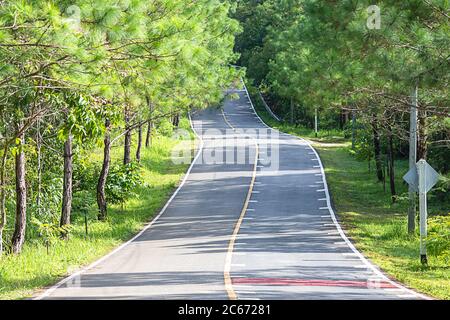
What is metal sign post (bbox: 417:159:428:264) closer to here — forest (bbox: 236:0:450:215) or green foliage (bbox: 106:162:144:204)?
forest (bbox: 236:0:450:215)

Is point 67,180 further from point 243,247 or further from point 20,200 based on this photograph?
point 243,247

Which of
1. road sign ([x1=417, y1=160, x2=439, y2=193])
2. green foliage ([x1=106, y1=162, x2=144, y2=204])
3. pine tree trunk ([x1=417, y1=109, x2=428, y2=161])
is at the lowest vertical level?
green foliage ([x1=106, y1=162, x2=144, y2=204])

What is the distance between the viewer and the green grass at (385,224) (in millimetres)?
21375

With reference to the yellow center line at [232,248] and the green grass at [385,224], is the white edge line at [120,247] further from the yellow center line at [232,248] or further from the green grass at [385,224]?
the green grass at [385,224]

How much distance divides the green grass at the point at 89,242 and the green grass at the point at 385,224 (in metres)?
7.49

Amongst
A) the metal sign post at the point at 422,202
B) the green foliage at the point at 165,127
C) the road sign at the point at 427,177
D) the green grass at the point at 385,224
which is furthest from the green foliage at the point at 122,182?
the road sign at the point at 427,177

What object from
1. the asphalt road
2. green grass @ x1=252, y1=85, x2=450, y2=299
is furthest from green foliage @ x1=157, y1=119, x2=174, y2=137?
green grass @ x1=252, y1=85, x2=450, y2=299

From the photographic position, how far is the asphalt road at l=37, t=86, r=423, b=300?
671 inches

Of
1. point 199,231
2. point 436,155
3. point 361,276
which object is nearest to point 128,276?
point 361,276

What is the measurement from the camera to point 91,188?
36.9 m

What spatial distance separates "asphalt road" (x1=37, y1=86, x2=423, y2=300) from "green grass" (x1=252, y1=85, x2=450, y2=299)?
0.62m

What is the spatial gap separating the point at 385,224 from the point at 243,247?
27.0ft

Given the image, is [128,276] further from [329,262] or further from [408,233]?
[408,233]
